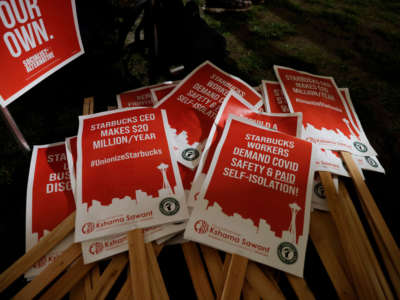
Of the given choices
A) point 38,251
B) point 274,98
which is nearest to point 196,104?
point 274,98

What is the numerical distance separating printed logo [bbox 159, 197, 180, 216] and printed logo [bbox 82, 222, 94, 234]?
0.19 m

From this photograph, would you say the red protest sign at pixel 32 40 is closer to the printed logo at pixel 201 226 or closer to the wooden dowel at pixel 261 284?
the printed logo at pixel 201 226

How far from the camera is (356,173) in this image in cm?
81

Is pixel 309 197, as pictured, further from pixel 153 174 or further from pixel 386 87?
pixel 386 87

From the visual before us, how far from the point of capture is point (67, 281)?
0.61m

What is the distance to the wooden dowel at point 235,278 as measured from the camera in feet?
1.88

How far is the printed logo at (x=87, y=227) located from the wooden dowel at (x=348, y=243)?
67 cm

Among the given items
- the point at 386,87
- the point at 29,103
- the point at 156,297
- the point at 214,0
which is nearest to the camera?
the point at 156,297

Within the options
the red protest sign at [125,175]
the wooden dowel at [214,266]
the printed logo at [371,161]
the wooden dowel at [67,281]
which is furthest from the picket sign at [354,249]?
the wooden dowel at [67,281]

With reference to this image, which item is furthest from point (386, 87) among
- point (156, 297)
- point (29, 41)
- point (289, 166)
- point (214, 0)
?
point (29, 41)

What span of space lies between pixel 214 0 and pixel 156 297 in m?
1.95

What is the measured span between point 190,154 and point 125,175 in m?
0.22

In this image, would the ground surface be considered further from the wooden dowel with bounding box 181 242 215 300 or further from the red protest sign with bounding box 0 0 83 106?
the red protest sign with bounding box 0 0 83 106

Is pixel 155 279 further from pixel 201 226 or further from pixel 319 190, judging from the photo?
pixel 319 190
